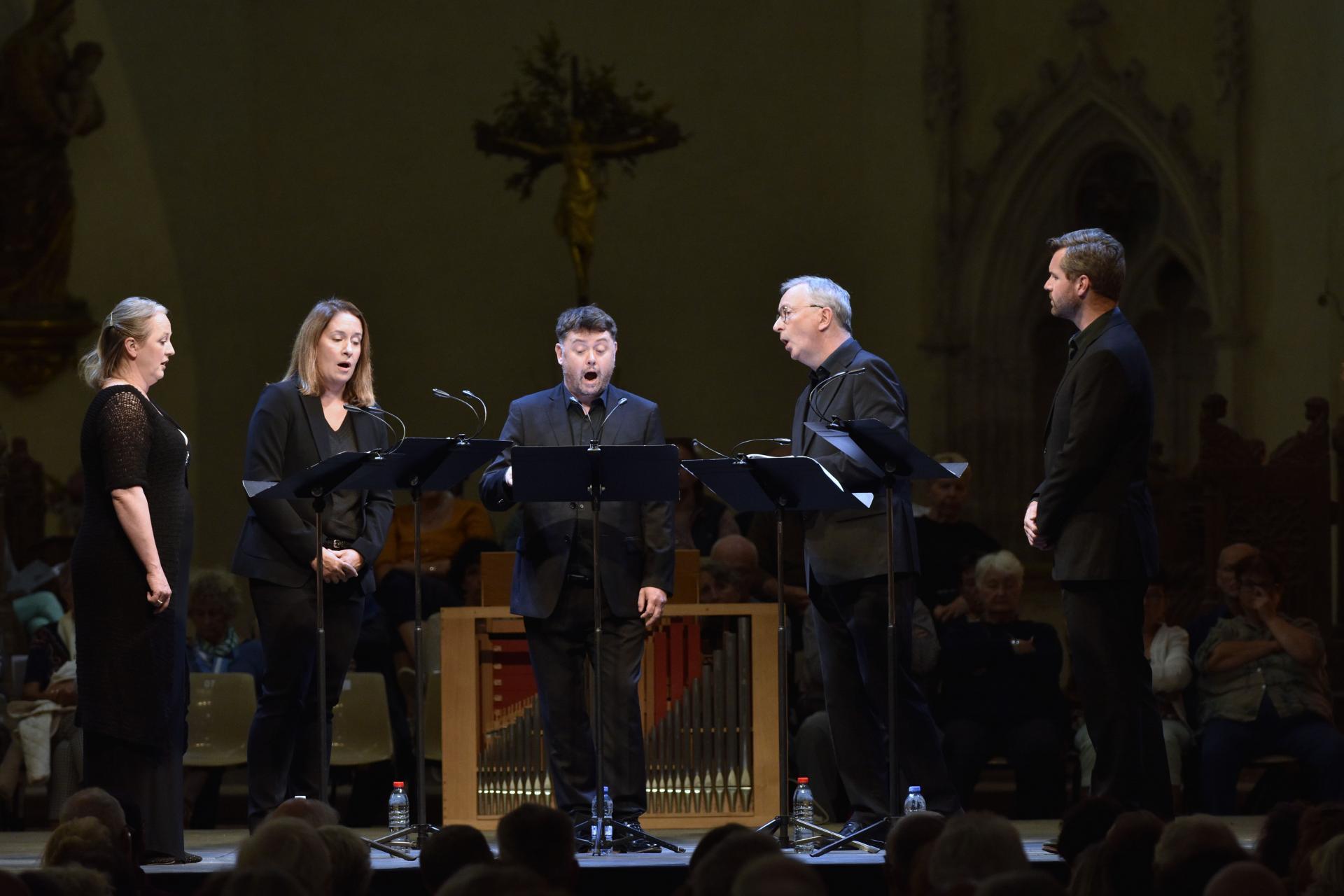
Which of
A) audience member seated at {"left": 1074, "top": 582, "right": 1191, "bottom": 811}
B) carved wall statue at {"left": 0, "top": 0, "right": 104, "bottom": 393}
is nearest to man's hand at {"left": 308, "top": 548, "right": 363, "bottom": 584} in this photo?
audience member seated at {"left": 1074, "top": 582, "right": 1191, "bottom": 811}

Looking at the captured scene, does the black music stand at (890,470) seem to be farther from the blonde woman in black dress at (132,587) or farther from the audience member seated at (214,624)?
the audience member seated at (214,624)

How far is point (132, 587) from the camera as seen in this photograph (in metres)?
5.34

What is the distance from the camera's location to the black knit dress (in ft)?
17.4

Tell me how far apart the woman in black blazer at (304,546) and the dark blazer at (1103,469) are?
2031 millimetres

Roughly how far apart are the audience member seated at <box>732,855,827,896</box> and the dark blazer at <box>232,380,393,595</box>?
2880 millimetres

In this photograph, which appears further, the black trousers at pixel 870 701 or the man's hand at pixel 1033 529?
the black trousers at pixel 870 701

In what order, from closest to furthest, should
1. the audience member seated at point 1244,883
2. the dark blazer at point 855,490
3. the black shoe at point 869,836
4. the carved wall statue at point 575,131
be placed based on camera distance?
the audience member seated at point 1244,883
the black shoe at point 869,836
the dark blazer at point 855,490
the carved wall statue at point 575,131

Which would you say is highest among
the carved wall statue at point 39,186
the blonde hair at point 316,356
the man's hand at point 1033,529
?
the carved wall statue at point 39,186

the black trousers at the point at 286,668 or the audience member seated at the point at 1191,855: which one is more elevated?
the black trousers at the point at 286,668

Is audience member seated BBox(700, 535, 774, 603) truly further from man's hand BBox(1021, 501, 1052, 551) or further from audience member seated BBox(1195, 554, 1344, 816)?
man's hand BBox(1021, 501, 1052, 551)

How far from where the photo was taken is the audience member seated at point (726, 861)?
→ 3357 millimetres

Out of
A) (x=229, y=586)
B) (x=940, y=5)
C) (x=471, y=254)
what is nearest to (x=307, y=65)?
(x=471, y=254)

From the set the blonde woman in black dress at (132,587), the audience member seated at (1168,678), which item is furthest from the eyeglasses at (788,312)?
A: the audience member seated at (1168,678)

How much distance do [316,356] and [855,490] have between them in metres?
1.65
